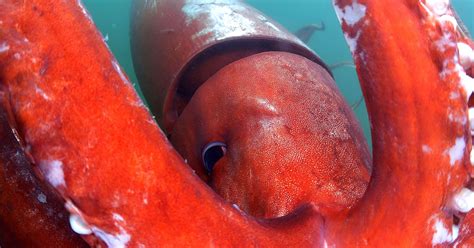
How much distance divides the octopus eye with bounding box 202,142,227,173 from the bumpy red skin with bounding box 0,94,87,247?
95 cm

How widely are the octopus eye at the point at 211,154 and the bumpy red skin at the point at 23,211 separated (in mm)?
948

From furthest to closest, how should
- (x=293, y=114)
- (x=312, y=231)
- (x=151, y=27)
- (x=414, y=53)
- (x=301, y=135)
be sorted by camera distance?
1. (x=151, y=27)
2. (x=293, y=114)
3. (x=301, y=135)
4. (x=312, y=231)
5. (x=414, y=53)

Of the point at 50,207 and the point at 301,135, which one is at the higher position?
the point at 50,207

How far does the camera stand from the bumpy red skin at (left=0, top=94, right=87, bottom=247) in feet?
4.07

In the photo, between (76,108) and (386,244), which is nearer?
(76,108)

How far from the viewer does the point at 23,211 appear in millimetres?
1242

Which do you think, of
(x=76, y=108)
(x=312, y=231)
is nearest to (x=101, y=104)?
(x=76, y=108)

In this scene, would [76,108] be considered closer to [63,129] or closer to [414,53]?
[63,129]

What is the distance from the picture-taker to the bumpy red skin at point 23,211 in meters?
1.24

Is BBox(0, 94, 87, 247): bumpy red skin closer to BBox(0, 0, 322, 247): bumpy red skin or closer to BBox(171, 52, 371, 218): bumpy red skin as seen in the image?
BBox(0, 0, 322, 247): bumpy red skin

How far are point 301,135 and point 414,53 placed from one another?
A: 829mm

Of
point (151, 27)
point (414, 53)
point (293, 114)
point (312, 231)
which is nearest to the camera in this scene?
point (414, 53)

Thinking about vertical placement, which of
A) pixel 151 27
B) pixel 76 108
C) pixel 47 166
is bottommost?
pixel 151 27

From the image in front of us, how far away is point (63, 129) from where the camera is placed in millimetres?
896
